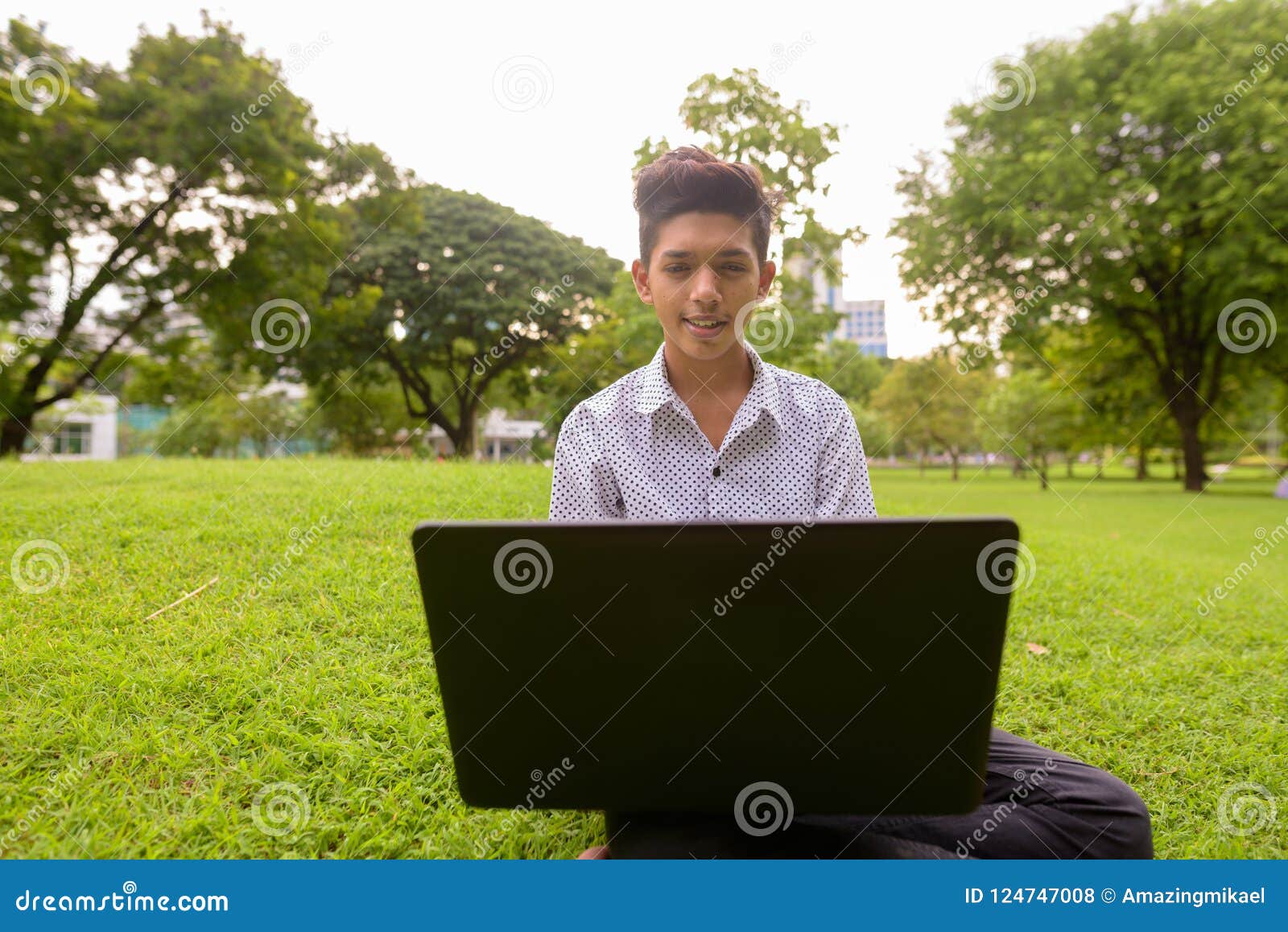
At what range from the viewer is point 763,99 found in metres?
6.62

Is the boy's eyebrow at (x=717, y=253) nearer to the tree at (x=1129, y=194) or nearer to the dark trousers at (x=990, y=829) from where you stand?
the dark trousers at (x=990, y=829)

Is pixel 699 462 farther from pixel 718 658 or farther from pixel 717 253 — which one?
pixel 718 658

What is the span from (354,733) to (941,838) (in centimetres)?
Answer: 180

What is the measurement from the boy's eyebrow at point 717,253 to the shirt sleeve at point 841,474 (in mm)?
522

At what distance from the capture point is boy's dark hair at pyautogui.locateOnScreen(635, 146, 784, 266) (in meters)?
1.95

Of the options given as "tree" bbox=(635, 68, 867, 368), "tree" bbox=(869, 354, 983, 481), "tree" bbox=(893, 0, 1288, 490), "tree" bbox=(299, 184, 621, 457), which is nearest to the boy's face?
"tree" bbox=(635, 68, 867, 368)

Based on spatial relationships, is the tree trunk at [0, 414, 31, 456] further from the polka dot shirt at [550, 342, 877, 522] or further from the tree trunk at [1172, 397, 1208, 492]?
the tree trunk at [1172, 397, 1208, 492]

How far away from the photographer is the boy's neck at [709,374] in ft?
7.04

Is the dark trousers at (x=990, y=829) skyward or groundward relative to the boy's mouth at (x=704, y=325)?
groundward

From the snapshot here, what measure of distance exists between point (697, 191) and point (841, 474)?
2.89ft

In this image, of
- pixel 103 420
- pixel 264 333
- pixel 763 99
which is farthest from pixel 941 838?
pixel 103 420

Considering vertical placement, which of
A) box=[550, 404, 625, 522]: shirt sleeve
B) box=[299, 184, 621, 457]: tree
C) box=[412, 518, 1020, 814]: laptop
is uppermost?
box=[299, 184, 621, 457]: tree

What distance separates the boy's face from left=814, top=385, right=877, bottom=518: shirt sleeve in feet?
1.35

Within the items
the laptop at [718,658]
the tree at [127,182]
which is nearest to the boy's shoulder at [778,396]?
the laptop at [718,658]
